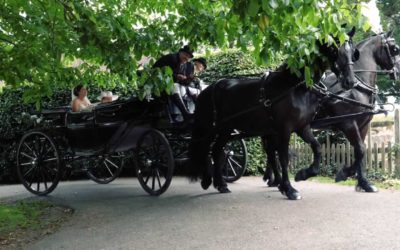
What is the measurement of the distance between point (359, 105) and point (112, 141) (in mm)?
4201

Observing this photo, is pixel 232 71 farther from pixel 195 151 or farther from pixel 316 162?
pixel 316 162

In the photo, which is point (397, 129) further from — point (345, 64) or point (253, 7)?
point (253, 7)

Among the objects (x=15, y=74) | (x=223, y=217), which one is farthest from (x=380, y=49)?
(x=15, y=74)

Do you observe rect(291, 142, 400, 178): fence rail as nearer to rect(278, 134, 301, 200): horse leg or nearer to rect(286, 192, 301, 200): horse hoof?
rect(278, 134, 301, 200): horse leg

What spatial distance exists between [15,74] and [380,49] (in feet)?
19.8

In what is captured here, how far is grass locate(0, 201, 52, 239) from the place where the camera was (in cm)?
672

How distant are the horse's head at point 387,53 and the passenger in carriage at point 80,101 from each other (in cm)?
517

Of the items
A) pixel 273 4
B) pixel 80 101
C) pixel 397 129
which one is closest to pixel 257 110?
pixel 80 101

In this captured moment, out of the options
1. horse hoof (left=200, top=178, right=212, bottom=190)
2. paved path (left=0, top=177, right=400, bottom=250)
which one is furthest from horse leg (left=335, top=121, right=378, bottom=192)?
horse hoof (left=200, top=178, right=212, bottom=190)

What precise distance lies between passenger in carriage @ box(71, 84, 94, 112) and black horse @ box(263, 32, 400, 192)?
131 inches

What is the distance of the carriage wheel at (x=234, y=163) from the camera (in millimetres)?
9898

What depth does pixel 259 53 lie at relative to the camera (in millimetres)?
4840

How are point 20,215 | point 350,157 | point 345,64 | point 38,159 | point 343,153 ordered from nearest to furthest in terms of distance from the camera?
point 20,215 < point 345,64 < point 38,159 < point 350,157 < point 343,153

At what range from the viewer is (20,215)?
24.0 ft
